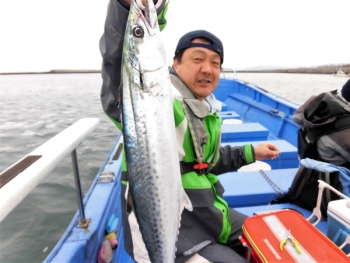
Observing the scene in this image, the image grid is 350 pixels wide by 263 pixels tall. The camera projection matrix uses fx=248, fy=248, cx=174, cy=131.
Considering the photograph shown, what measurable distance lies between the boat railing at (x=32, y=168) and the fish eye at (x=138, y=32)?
32.3 inches

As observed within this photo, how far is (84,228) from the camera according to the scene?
7.52 feet

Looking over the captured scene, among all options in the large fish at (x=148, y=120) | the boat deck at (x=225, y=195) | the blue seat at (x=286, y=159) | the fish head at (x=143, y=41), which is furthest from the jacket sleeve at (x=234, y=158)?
the blue seat at (x=286, y=159)

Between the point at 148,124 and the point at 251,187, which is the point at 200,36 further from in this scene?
the point at 251,187

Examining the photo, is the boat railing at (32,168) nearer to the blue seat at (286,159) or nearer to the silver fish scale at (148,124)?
the silver fish scale at (148,124)

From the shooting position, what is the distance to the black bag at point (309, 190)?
8.08 feet

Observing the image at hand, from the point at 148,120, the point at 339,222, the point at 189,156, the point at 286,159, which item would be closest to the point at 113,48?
the point at 148,120

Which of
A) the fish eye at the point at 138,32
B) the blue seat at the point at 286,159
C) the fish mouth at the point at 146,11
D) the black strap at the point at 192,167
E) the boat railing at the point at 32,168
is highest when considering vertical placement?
the fish mouth at the point at 146,11

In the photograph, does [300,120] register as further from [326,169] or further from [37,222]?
[37,222]

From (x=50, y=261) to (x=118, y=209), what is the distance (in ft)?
4.05

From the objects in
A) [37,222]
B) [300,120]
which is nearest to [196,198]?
[300,120]

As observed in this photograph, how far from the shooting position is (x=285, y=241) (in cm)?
177

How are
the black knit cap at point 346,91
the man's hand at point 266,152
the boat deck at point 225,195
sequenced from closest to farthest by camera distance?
the boat deck at point 225,195 → the man's hand at point 266,152 → the black knit cap at point 346,91

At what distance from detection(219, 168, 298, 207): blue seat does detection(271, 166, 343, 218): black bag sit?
0.17 m

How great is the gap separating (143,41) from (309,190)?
8.08 ft
